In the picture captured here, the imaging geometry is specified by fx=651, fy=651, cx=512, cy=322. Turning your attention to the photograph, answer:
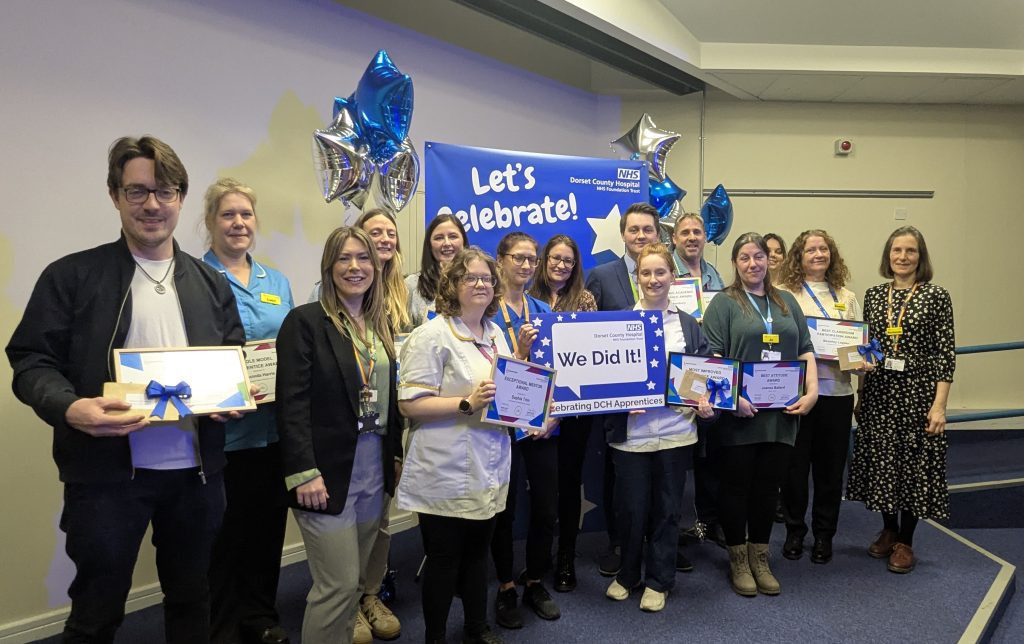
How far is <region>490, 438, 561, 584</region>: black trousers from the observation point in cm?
278

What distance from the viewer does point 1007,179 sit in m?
6.12

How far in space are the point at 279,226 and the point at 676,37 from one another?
3.29m

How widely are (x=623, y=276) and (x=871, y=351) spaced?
134 centimetres

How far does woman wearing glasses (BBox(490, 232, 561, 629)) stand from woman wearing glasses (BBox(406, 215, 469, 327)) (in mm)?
225

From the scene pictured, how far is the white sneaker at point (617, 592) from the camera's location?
3.03 m

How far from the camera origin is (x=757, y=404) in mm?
2957

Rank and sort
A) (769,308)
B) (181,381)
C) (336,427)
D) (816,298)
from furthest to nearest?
(816,298), (769,308), (336,427), (181,381)

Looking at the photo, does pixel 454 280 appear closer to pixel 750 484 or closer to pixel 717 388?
pixel 717 388

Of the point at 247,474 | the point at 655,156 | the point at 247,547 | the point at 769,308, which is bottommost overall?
the point at 247,547

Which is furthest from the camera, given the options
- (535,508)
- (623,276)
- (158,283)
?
(623,276)

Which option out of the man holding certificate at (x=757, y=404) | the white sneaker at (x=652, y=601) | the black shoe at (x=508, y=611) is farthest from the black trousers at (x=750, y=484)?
the black shoe at (x=508, y=611)

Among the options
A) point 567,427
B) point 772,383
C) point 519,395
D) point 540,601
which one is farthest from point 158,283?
point 772,383

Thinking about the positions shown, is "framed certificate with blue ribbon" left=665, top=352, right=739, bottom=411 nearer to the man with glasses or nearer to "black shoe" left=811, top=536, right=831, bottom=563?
"black shoe" left=811, top=536, right=831, bottom=563

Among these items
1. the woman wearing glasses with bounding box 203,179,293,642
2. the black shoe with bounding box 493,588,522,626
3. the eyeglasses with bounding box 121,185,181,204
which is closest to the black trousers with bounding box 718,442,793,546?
the black shoe with bounding box 493,588,522,626
